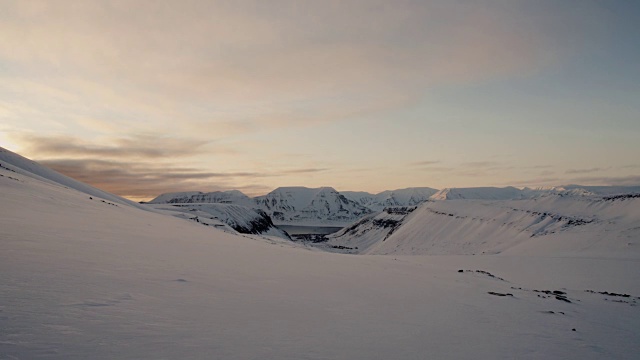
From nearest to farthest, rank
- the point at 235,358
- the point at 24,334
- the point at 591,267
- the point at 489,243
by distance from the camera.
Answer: the point at 24,334, the point at 235,358, the point at 591,267, the point at 489,243

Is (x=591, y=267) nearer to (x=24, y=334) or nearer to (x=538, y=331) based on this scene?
(x=538, y=331)

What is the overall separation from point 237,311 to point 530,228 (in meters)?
61.7

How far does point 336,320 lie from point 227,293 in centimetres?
195

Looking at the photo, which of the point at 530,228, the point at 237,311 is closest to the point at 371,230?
the point at 530,228

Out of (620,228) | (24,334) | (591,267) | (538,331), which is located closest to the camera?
(24,334)

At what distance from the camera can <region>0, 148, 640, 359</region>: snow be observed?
3537 mm

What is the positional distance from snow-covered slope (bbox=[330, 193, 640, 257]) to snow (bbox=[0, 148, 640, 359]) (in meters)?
29.3

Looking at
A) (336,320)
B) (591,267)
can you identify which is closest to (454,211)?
(591,267)

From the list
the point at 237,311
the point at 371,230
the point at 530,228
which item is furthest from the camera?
the point at 371,230

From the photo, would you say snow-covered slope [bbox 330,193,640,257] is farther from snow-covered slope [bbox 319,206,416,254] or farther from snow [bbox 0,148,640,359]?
snow-covered slope [bbox 319,206,416,254]

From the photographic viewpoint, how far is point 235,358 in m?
3.46

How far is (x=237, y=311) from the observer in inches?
202

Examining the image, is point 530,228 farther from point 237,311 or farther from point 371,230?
point 371,230

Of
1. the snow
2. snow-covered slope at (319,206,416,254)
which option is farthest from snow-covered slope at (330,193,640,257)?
snow-covered slope at (319,206,416,254)
